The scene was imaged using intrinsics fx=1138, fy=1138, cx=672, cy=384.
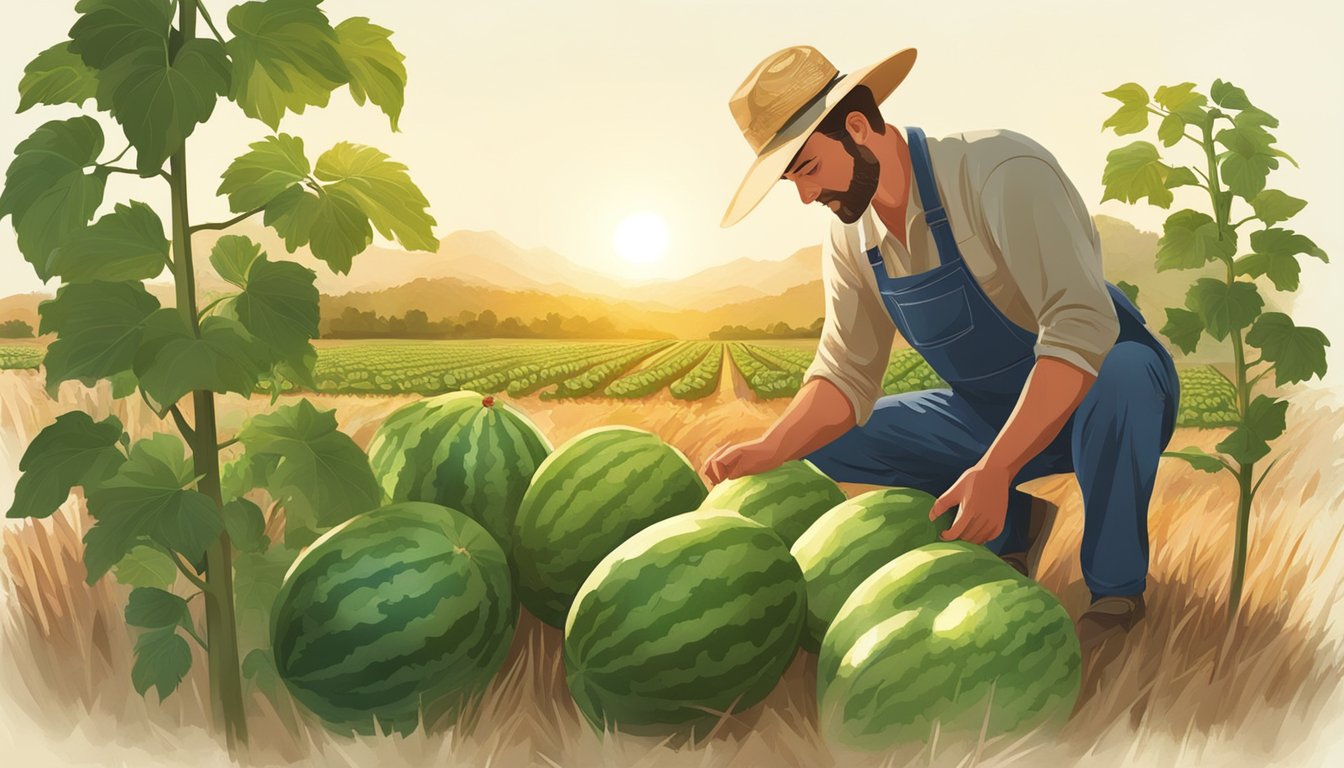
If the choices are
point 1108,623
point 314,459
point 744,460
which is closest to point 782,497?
point 744,460

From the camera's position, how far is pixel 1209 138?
319 cm

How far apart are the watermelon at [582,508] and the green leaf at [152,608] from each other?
0.85 m

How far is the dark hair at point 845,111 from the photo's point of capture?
293cm

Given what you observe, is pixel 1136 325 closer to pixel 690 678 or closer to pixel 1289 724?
pixel 1289 724

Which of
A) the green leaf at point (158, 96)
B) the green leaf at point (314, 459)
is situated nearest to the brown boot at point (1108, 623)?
the green leaf at point (314, 459)

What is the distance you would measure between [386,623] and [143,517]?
55cm

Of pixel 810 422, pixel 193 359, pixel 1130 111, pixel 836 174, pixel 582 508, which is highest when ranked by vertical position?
pixel 1130 111

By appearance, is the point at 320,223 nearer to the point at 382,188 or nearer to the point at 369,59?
the point at 382,188

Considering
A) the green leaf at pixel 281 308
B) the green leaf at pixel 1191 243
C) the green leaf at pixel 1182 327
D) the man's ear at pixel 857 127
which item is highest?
the man's ear at pixel 857 127

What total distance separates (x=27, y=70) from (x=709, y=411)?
3150mm

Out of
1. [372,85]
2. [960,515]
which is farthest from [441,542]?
[960,515]

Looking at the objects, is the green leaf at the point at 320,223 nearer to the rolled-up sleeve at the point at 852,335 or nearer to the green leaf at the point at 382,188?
the green leaf at the point at 382,188

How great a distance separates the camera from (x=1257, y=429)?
310 cm

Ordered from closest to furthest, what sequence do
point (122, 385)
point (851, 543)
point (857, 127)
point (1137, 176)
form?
1. point (122, 385)
2. point (851, 543)
3. point (857, 127)
4. point (1137, 176)
